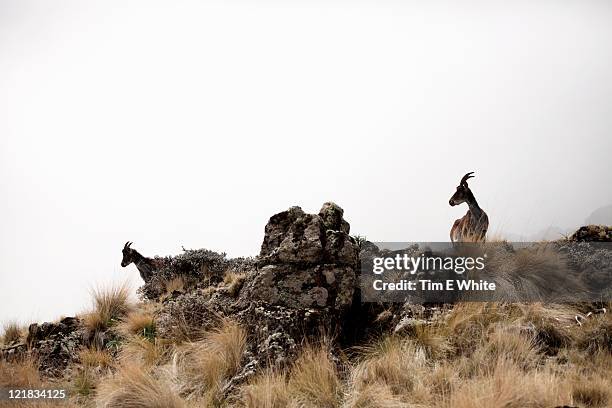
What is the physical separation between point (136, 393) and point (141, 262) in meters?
8.75

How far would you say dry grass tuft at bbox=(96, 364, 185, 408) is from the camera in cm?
514

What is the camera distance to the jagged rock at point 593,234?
8.84m

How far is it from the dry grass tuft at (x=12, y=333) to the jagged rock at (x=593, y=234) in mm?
10482

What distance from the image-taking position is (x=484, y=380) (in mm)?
4695

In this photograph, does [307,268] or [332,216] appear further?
[332,216]

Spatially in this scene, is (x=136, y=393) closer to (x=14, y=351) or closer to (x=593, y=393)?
(x=593, y=393)

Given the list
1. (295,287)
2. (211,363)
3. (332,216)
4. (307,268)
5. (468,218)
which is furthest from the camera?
(468,218)

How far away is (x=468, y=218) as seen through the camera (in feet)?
30.3

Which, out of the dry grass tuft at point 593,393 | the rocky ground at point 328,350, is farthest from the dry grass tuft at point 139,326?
the dry grass tuft at point 593,393

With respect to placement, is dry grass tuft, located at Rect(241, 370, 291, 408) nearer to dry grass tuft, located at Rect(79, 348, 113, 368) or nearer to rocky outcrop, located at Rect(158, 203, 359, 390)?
rocky outcrop, located at Rect(158, 203, 359, 390)

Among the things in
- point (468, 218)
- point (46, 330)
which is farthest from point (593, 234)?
point (46, 330)

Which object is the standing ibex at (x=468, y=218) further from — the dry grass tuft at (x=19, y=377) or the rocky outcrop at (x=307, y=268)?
the dry grass tuft at (x=19, y=377)

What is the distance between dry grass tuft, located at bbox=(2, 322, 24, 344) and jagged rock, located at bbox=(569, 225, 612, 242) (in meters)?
10.5

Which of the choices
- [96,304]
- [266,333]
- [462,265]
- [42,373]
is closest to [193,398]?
[266,333]
